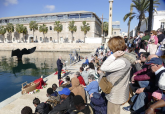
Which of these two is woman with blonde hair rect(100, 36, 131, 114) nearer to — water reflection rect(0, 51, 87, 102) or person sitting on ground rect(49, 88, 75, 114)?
person sitting on ground rect(49, 88, 75, 114)

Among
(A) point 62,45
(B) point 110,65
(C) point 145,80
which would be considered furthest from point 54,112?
(A) point 62,45

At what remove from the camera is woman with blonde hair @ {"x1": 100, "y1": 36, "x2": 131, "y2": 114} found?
1.71 metres

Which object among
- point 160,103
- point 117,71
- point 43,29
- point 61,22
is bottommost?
point 160,103

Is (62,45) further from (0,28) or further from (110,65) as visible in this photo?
(110,65)

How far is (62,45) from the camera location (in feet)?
113

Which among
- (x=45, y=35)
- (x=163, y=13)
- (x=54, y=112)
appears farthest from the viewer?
(x=45, y=35)

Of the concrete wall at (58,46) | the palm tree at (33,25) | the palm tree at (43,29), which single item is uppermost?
the palm tree at (33,25)

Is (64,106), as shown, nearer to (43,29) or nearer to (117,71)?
(117,71)

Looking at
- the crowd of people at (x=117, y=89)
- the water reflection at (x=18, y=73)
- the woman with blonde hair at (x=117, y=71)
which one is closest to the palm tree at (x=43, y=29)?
the water reflection at (x=18, y=73)

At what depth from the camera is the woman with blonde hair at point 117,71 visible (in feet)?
5.61

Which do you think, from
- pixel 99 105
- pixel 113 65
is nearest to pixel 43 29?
pixel 99 105

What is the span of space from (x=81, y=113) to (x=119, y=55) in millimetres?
1376

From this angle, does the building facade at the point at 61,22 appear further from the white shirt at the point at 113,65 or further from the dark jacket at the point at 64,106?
the white shirt at the point at 113,65

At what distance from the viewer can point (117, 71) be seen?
1.73 m
